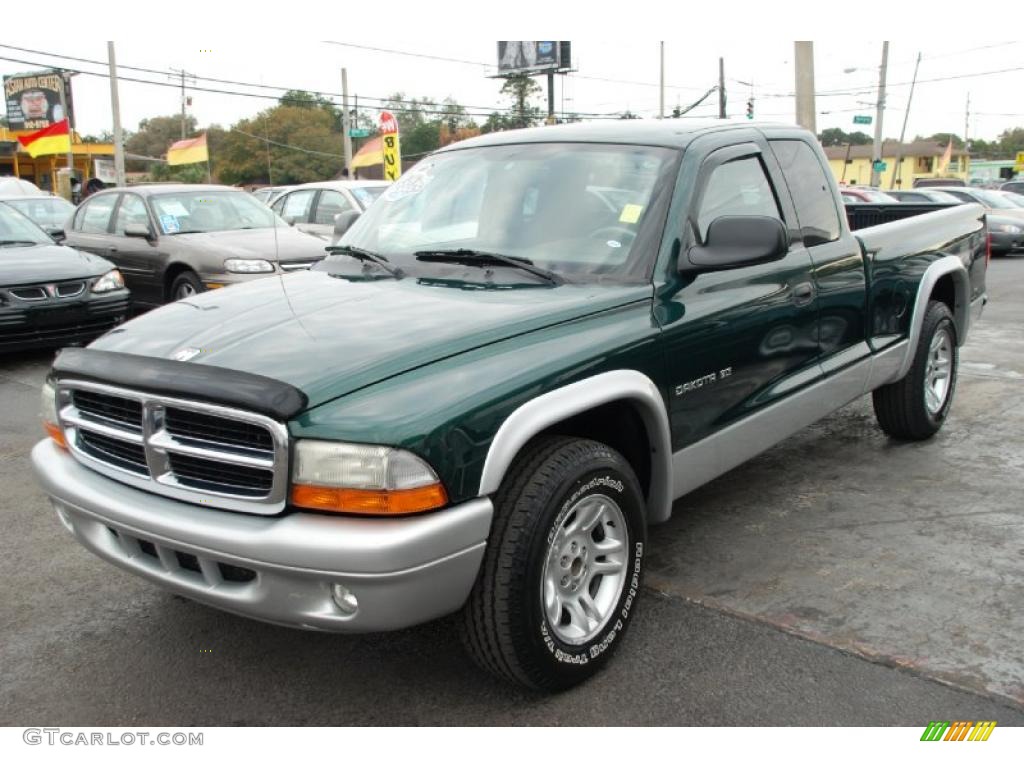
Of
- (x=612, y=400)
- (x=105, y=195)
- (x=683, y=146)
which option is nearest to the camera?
(x=612, y=400)

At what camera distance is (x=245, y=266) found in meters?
9.06

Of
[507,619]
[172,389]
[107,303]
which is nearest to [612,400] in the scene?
[507,619]

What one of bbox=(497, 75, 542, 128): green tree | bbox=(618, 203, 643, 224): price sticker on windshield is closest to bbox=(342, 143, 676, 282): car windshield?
bbox=(618, 203, 643, 224): price sticker on windshield

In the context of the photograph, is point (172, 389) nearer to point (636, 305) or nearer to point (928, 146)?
point (636, 305)

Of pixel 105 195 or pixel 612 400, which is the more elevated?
pixel 105 195

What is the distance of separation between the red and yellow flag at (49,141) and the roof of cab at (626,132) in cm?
3043

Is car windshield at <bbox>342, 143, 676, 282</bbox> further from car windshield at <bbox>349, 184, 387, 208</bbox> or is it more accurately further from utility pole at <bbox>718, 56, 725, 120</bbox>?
utility pole at <bbox>718, 56, 725, 120</bbox>

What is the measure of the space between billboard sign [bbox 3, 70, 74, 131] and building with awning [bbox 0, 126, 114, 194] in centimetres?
131

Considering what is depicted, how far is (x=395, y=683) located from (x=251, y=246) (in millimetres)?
7043

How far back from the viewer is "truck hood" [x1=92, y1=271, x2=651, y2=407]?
107 inches

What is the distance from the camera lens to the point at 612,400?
311 cm

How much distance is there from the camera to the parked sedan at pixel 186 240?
9.22 m

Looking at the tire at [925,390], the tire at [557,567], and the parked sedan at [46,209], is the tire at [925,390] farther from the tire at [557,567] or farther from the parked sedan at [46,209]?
the parked sedan at [46,209]

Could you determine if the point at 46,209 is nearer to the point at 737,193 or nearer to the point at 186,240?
the point at 186,240
